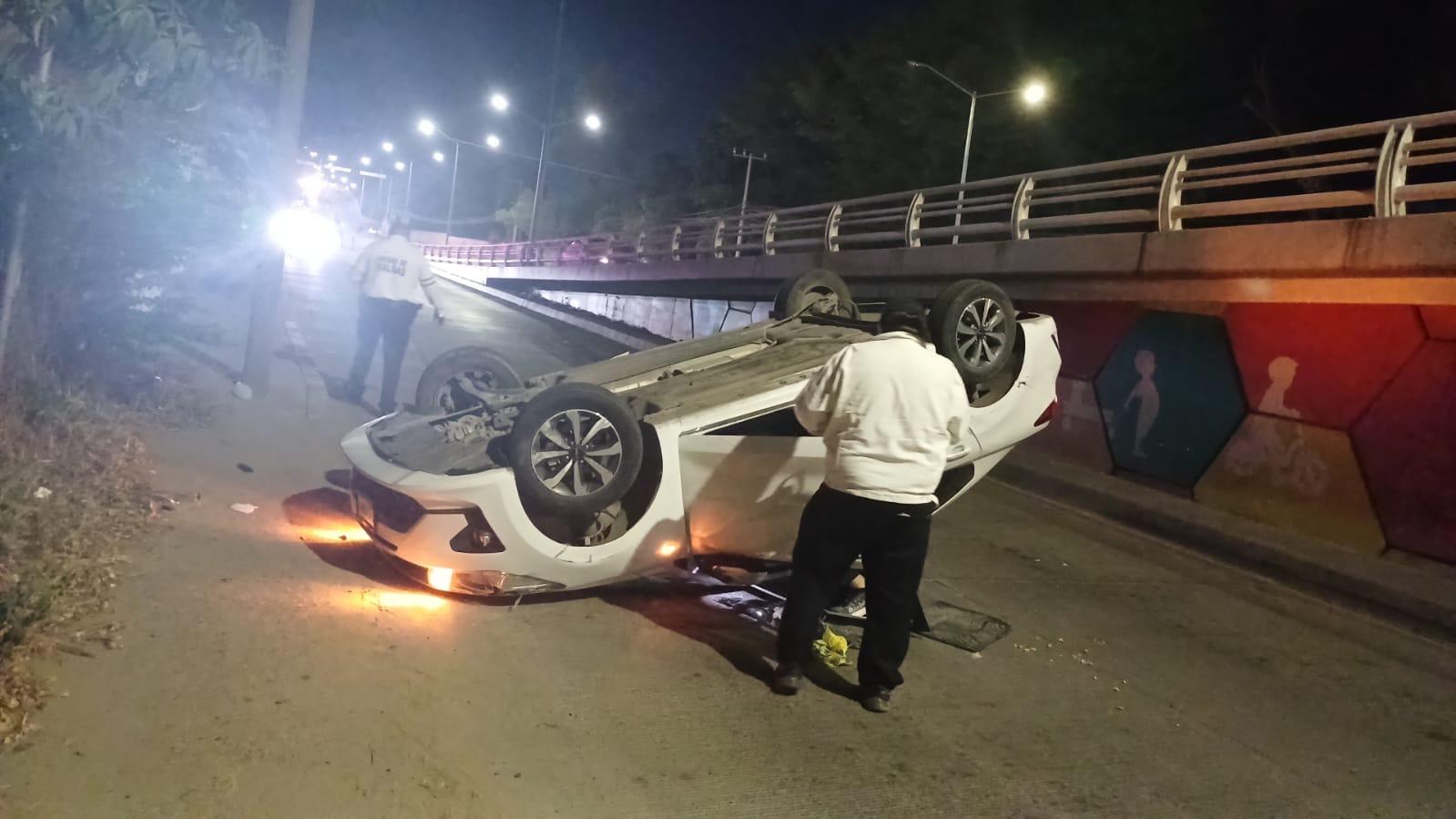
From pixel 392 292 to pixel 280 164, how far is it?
156cm

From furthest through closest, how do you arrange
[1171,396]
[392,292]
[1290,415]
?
[1171,396] < [1290,415] < [392,292]

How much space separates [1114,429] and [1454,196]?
408 centimetres

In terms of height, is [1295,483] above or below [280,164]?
below

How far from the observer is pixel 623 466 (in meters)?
4.89

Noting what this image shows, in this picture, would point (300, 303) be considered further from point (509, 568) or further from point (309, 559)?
point (509, 568)

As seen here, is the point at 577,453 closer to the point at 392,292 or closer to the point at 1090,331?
the point at 392,292

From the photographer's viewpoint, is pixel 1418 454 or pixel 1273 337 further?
pixel 1273 337

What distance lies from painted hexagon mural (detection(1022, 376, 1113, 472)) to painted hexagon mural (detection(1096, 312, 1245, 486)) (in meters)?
0.14

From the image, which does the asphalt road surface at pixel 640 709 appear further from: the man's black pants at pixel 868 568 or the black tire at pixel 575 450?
the black tire at pixel 575 450

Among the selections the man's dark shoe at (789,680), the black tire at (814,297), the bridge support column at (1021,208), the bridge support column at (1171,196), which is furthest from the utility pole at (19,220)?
the bridge support column at (1021,208)

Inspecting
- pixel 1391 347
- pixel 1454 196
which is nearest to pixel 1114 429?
pixel 1391 347

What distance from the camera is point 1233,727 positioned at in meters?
4.82

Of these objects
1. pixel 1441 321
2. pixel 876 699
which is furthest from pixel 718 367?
pixel 1441 321

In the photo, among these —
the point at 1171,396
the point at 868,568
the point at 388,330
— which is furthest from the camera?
the point at 1171,396
